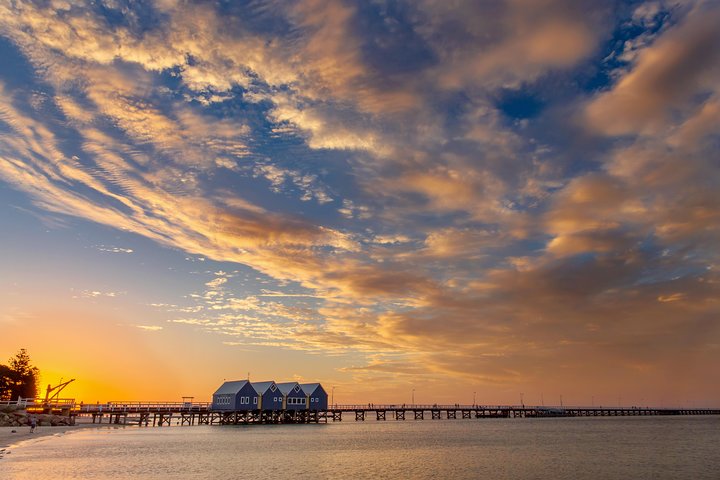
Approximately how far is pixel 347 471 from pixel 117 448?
33.6m

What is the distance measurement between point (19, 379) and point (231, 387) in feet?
160

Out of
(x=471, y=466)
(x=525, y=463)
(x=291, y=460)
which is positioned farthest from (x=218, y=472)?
(x=525, y=463)

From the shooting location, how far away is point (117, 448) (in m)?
65.3

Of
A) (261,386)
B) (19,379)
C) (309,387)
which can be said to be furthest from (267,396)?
(19,379)

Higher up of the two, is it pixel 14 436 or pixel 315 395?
pixel 315 395

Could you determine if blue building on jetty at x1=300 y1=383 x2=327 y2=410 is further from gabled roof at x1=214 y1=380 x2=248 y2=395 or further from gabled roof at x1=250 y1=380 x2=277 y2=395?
gabled roof at x1=214 y1=380 x2=248 y2=395

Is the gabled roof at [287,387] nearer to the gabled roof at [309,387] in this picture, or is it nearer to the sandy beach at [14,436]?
the gabled roof at [309,387]

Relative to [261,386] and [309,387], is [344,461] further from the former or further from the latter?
[309,387]

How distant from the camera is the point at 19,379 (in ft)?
403

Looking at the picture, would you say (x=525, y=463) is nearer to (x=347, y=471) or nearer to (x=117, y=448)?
(x=347, y=471)

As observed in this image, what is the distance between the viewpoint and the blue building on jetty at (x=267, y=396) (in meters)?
123

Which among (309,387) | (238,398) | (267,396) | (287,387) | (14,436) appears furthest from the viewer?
(309,387)

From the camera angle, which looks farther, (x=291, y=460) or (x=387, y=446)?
(x=387, y=446)

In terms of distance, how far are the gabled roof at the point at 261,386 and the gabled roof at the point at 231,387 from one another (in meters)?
2.83
